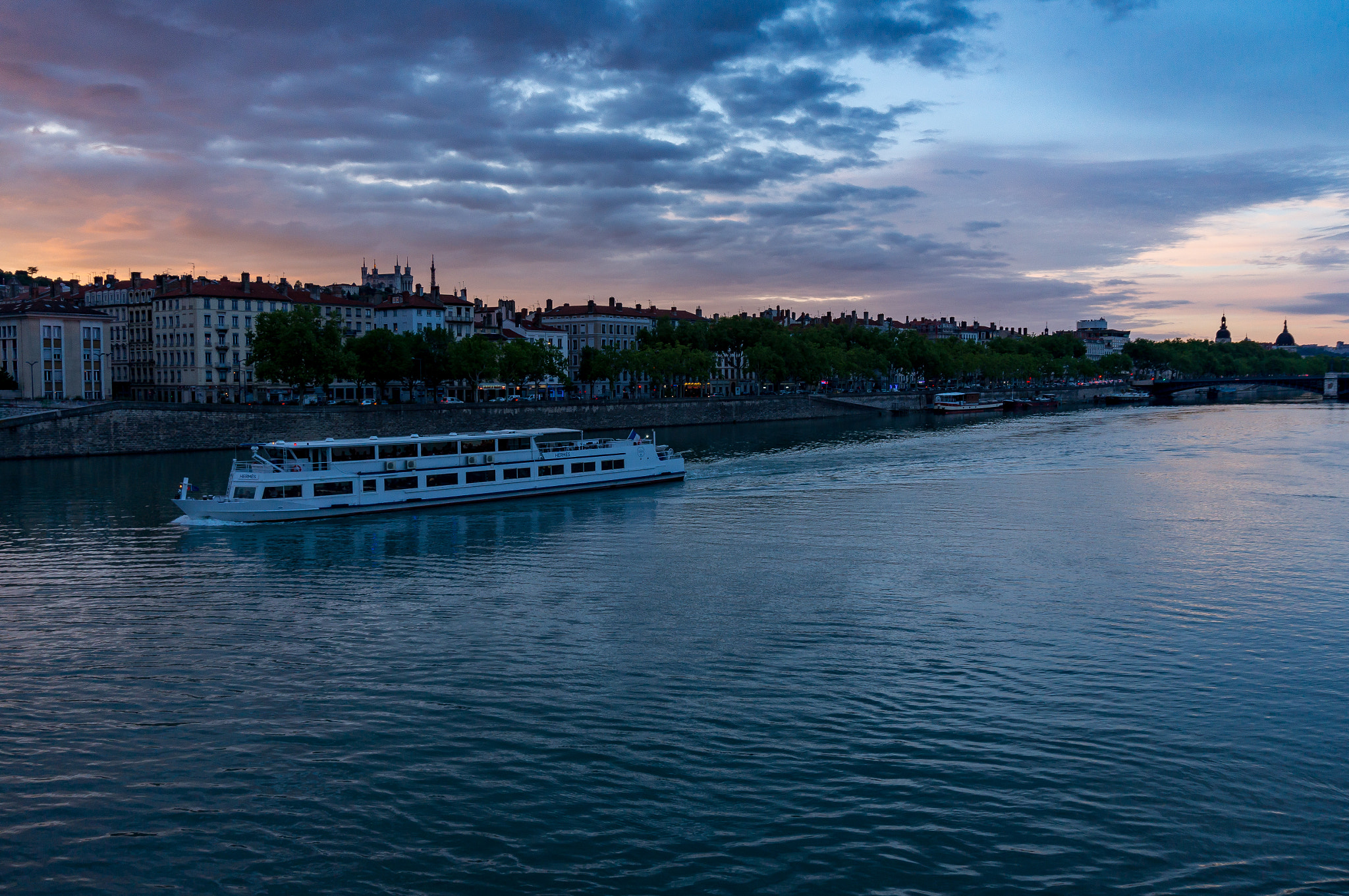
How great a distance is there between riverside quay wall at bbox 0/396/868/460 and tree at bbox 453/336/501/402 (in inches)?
443

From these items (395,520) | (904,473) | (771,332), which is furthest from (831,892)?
(771,332)

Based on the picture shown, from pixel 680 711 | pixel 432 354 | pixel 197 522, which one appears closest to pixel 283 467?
pixel 197 522

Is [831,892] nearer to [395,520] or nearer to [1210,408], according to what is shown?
[395,520]

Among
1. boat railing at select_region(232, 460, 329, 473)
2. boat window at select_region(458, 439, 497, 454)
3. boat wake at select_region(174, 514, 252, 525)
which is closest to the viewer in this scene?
boat wake at select_region(174, 514, 252, 525)

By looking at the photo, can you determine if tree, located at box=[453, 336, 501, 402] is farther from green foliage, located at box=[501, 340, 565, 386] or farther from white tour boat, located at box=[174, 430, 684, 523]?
white tour boat, located at box=[174, 430, 684, 523]

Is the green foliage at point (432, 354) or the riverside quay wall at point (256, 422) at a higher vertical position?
the green foliage at point (432, 354)

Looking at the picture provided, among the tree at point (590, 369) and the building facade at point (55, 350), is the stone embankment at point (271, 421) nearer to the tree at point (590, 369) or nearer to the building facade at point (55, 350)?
the tree at point (590, 369)

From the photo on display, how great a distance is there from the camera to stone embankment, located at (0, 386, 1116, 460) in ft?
229

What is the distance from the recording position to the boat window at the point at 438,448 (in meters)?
51.1

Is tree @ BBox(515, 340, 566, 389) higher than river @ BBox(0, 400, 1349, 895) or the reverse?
higher

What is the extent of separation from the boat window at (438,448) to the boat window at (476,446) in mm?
335

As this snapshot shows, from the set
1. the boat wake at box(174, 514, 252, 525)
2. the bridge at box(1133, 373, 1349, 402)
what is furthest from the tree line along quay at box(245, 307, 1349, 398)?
the boat wake at box(174, 514, 252, 525)

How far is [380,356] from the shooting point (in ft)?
338

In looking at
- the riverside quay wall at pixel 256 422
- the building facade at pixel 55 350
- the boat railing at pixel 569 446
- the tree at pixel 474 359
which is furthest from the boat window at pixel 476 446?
the building facade at pixel 55 350
